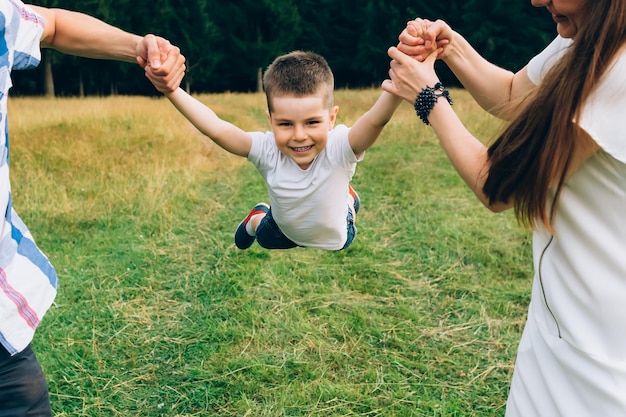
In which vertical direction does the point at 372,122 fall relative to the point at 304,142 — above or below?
above

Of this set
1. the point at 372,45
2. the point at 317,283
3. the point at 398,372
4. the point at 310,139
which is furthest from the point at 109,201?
the point at 372,45

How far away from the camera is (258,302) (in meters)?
4.11

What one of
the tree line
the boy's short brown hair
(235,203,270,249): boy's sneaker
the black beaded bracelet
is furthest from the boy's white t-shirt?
the tree line

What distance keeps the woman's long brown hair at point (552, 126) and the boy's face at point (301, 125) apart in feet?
3.01

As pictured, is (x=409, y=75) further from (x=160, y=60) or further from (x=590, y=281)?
(x=160, y=60)

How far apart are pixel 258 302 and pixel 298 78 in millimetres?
2258

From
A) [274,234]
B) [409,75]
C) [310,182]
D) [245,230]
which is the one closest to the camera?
[409,75]

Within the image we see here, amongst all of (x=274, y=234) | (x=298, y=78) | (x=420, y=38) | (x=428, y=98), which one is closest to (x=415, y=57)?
(x=420, y=38)

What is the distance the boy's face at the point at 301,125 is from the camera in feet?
7.24

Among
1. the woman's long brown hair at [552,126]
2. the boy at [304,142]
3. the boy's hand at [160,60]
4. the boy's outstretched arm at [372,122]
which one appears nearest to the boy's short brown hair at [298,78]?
the boy at [304,142]

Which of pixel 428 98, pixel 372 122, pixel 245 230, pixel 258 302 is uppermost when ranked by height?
pixel 428 98

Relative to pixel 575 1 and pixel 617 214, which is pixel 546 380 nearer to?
pixel 617 214

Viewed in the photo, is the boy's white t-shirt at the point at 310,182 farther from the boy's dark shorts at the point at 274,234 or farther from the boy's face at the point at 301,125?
the boy's dark shorts at the point at 274,234

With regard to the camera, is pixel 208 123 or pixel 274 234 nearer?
pixel 208 123
